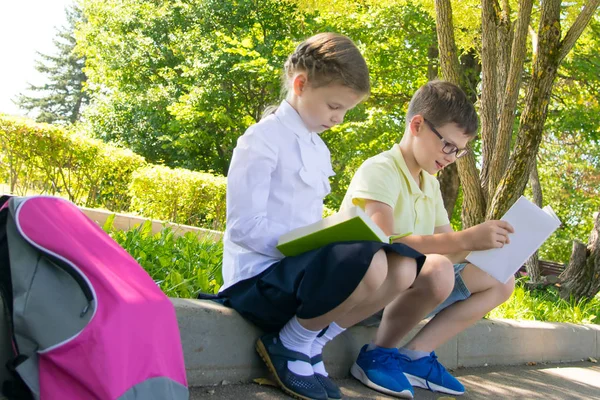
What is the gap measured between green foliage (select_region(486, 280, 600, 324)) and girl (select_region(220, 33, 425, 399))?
2.47 metres

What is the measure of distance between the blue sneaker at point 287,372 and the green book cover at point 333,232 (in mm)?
399

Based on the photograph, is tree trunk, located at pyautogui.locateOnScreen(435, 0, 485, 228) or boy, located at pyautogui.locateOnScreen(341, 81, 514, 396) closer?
boy, located at pyautogui.locateOnScreen(341, 81, 514, 396)

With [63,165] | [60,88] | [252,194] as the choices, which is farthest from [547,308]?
[60,88]

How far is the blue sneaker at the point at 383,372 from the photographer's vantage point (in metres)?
3.05

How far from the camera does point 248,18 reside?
18531 mm

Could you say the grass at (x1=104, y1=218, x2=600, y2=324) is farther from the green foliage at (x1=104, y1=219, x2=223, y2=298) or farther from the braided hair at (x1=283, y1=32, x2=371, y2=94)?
the braided hair at (x1=283, y1=32, x2=371, y2=94)

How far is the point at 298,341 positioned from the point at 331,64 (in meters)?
1.10

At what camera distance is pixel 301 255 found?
265 centimetres

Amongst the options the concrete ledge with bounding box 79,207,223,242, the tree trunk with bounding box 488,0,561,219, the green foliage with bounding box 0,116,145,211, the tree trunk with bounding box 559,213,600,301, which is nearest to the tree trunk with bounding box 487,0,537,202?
the tree trunk with bounding box 488,0,561,219

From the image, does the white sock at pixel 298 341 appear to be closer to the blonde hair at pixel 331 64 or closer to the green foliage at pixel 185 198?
the blonde hair at pixel 331 64

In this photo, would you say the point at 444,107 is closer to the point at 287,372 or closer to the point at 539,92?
the point at 287,372

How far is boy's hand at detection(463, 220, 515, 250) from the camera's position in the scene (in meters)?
3.06

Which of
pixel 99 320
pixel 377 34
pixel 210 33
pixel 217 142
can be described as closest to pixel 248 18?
pixel 210 33

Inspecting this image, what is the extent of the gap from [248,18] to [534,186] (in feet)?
30.7
